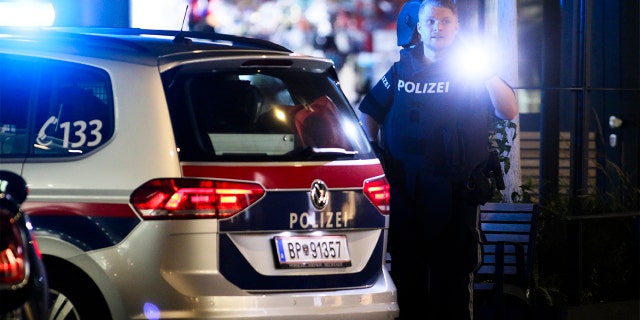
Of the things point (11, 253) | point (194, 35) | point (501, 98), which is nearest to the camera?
point (11, 253)

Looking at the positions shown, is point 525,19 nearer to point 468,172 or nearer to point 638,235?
point 638,235

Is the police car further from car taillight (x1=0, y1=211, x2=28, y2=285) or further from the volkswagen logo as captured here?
car taillight (x1=0, y1=211, x2=28, y2=285)

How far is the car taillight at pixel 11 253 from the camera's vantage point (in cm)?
438

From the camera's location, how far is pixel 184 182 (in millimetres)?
5824

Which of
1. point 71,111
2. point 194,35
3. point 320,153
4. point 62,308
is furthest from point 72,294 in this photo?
point 194,35

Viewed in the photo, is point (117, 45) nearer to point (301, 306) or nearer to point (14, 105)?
point (14, 105)

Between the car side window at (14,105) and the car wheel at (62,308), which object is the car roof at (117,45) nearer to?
the car side window at (14,105)

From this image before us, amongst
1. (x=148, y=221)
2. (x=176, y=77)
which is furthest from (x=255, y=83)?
(x=148, y=221)

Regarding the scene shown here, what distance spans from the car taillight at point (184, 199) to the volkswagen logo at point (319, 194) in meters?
0.41

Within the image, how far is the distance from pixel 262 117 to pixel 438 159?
1428 millimetres

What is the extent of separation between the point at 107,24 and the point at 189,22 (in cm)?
211

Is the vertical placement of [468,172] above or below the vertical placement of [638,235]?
above

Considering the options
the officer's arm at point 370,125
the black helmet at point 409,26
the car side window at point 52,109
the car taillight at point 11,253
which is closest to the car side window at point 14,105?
the car side window at point 52,109

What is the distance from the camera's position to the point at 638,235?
30.8 ft
